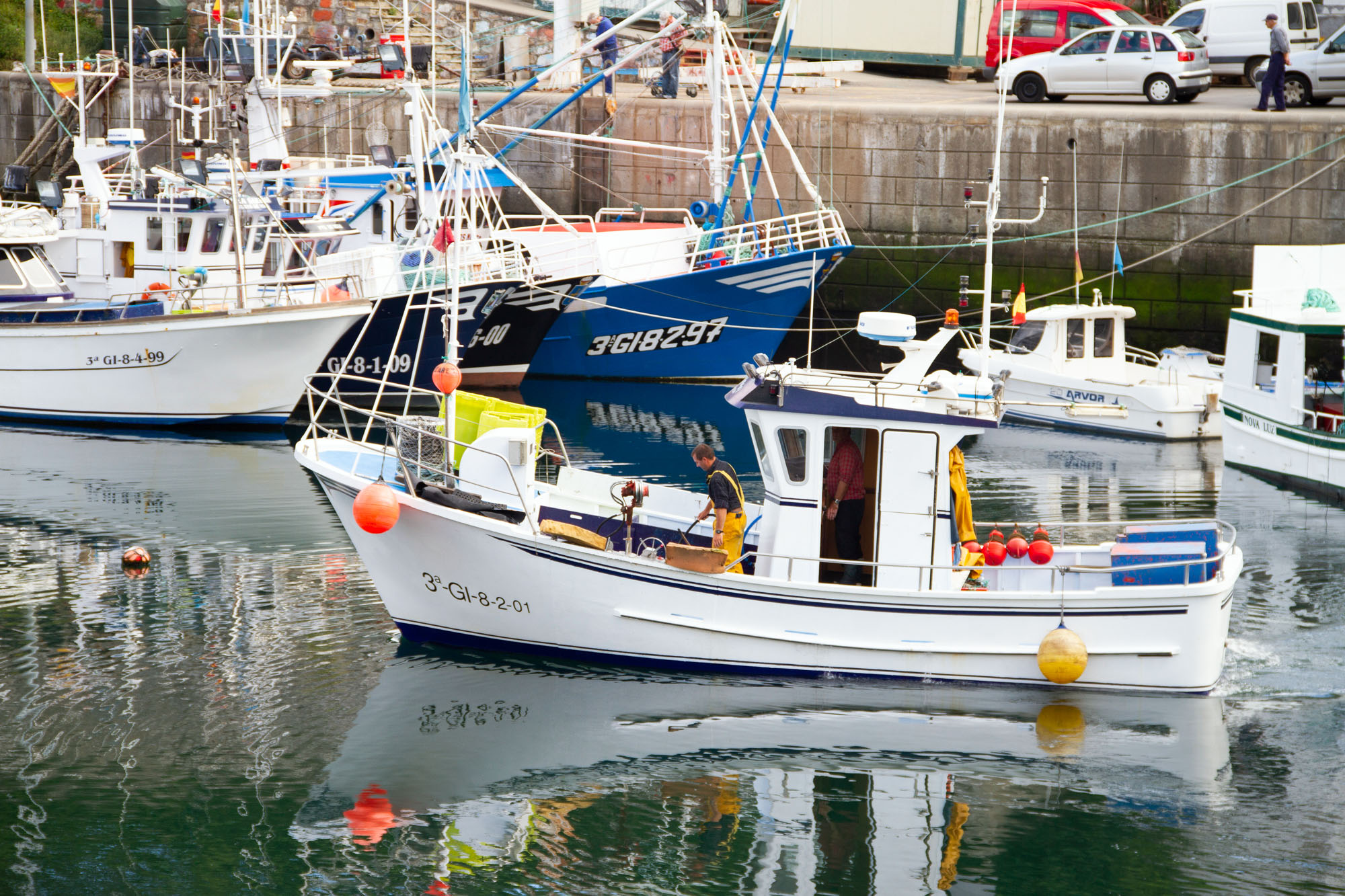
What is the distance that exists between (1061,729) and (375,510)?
448cm

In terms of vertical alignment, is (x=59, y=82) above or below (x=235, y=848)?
above

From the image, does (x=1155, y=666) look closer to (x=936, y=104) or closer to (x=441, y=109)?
(x=936, y=104)

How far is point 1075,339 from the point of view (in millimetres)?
19781

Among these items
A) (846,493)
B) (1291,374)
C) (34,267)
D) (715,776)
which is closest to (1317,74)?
(1291,374)

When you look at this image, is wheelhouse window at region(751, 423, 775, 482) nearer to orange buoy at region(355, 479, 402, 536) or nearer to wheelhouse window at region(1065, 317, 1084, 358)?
orange buoy at region(355, 479, 402, 536)

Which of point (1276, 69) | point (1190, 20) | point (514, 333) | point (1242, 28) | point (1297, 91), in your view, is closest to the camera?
point (1276, 69)

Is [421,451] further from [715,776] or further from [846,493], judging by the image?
[715,776]

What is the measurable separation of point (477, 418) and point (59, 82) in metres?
14.5

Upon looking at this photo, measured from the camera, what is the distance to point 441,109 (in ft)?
83.4

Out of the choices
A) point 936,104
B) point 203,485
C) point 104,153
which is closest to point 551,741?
point 203,485

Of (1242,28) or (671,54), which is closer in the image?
(671,54)

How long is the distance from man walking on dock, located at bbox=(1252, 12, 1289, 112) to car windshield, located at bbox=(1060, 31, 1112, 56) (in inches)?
102

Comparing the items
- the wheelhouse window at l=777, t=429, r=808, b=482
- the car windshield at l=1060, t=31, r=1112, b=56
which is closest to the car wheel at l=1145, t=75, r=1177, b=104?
the car windshield at l=1060, t=31, r=1112, b=56

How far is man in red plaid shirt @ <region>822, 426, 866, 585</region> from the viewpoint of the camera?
31.9 feet
